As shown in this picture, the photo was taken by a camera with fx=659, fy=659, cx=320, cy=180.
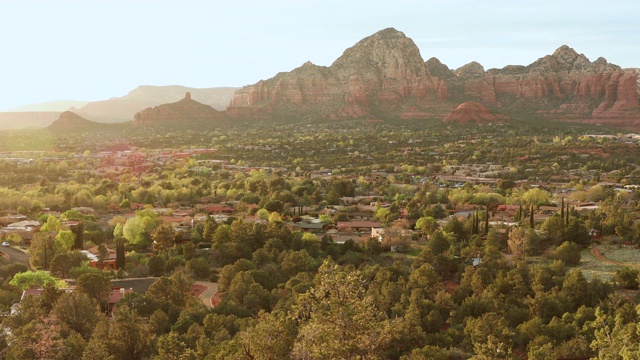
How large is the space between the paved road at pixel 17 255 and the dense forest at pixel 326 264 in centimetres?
66

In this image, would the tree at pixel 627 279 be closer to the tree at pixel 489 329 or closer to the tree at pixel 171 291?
the tree at pixel 489 329

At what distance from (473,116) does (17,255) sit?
148m

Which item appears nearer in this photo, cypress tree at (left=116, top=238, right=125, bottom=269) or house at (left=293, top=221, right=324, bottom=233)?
cypress tree at (left=116, top=238, right=125, bottom=269)

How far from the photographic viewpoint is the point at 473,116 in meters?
178

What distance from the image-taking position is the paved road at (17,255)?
45.0 metres

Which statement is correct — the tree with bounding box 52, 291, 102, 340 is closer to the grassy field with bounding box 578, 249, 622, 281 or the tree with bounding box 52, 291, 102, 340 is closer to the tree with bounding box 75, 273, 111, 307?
the tree with bounding box 75, 273, 111, 307

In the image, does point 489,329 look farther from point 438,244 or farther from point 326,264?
point 438,244

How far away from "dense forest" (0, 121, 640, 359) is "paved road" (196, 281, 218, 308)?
1.36 ft

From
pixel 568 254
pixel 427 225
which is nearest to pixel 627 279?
pixel 568 254

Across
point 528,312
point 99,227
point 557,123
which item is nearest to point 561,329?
point 528,312

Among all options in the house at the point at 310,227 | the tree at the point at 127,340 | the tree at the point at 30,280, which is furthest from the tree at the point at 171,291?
the house at the point at 310,227

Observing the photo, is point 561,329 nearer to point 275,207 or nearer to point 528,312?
point 528,312

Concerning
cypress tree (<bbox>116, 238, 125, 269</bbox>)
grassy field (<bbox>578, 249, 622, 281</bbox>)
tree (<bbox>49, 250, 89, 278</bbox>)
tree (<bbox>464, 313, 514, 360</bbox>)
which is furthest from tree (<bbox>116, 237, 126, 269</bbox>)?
grassy field (<bbox>578, 249, 622, 281</bbox>)

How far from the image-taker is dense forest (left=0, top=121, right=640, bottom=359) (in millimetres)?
22531
